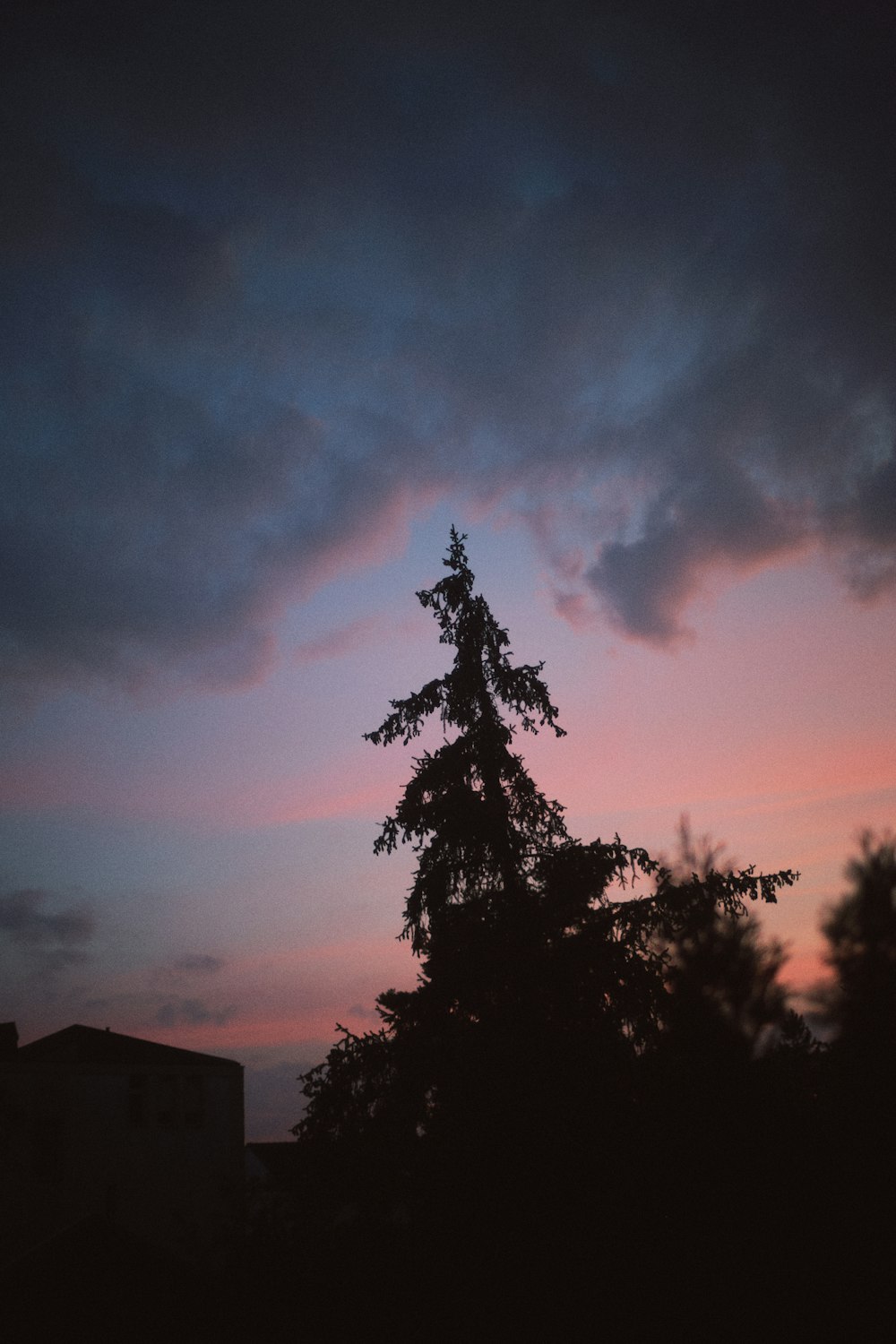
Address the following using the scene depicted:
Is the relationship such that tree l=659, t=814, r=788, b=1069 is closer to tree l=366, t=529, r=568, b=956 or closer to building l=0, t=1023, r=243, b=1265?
tree l=366, t=529, r=568, b=956

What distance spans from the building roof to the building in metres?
0.07

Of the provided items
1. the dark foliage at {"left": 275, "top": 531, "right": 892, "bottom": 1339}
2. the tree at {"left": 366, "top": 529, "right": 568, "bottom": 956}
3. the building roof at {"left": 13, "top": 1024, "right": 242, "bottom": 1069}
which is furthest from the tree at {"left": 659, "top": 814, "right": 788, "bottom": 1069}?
the building roof at {"left": 13, "top": 1024, "right": 242, "bottom": 1069}

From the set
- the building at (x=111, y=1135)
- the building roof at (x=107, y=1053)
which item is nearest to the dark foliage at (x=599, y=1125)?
the building at (x=111, y=1135)

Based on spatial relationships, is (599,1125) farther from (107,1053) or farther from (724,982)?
(107,1053)

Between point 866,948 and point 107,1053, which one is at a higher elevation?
point 107,1053

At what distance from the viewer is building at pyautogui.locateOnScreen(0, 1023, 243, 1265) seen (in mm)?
30141

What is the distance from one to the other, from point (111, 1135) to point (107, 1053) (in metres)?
4.03

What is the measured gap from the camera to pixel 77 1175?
31250 mm

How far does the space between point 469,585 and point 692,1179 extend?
51.8 feet

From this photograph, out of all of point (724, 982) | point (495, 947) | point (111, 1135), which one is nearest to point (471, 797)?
point (495, 947)

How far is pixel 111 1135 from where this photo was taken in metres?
32.8

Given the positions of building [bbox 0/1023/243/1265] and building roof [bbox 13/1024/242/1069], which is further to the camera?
building roof [bbox 13/1024/242/1069]

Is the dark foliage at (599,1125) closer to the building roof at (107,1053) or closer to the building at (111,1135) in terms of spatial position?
the building at (111,1135)

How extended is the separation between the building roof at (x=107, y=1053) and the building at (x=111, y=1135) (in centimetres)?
7
